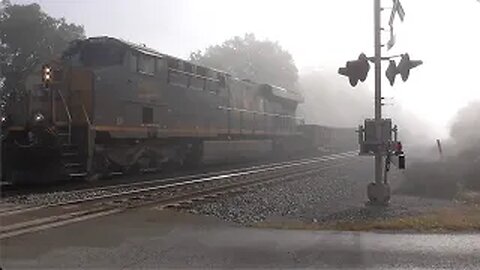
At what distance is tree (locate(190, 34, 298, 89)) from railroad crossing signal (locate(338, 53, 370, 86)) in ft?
241

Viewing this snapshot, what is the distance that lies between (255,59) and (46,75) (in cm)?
7379

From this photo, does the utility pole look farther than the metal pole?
No

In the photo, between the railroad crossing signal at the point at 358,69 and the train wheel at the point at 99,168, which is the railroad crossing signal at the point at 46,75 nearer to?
the train wheel at the point at 99,168

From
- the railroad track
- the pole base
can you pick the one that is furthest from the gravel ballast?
the railroad track

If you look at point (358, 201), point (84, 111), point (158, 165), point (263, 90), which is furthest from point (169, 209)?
point (263, 90)

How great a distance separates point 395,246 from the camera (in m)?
8.39

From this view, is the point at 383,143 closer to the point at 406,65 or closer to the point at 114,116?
the point at 406,65

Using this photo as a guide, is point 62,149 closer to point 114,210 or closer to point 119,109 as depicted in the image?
point 119,109

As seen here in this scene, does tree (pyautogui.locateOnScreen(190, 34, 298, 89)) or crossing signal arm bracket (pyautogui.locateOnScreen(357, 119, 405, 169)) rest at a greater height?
tree (pyautogui.locateOnScreen(190, 34, 298, 89))

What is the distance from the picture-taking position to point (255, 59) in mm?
91188

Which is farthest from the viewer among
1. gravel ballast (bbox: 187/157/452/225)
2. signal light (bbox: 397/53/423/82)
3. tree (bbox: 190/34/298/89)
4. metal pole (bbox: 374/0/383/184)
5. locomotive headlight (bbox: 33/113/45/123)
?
tree (bbox: 190/34/298/89)

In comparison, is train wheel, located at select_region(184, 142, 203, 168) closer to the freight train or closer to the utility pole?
the freight train

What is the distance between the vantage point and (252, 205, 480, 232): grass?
32.4ft

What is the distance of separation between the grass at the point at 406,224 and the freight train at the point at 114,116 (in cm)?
900
